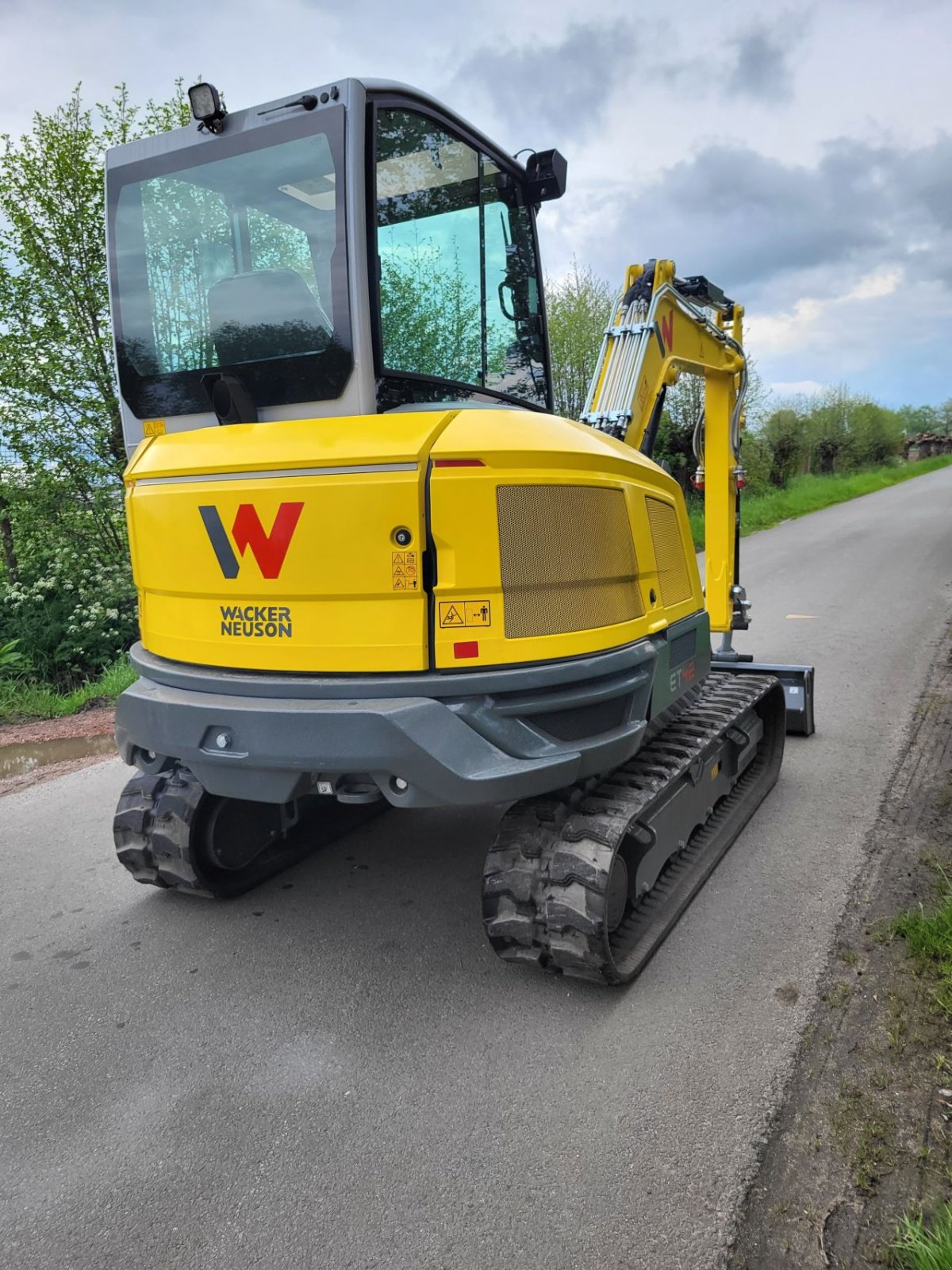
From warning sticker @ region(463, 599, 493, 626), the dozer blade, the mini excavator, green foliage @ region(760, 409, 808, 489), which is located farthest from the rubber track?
green foliage @ region(760, 409, 808, 489)

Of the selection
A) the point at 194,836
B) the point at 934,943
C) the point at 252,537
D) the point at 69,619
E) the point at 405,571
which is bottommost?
the point at 934,943

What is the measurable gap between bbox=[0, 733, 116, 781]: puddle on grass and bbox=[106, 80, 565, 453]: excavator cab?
3224 mm

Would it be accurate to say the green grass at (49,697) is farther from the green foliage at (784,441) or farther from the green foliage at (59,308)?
the green foliage at (784,441)

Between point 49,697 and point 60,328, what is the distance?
405 cm

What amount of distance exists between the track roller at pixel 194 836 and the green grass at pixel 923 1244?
2.39 metres

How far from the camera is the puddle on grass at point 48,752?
5.66 m

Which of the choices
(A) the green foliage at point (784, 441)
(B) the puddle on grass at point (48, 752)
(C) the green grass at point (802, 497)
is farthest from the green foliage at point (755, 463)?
(B) the puddle on grass at point (48, 752)

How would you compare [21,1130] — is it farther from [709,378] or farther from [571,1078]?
[709,378]

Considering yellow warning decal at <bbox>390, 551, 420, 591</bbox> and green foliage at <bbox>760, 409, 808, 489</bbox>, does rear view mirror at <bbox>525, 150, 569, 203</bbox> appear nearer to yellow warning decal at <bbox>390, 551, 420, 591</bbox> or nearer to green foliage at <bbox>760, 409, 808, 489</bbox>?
yellow warning decal at <bbox>390, 551, 420, 591</bbox>

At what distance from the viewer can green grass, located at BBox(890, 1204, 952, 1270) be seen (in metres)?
1.80

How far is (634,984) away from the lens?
9.53 ft

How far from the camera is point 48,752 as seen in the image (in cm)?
597

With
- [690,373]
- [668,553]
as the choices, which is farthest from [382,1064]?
[690,373]

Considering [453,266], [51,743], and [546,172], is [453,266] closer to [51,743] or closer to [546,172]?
[546,172]
